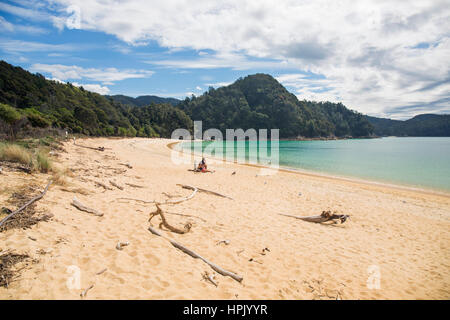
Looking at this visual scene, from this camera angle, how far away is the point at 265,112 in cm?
15750

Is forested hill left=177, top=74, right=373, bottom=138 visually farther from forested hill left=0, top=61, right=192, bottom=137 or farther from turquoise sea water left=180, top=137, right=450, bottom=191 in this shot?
turquoise sea water left=180, top=137, right=450, bottom=191

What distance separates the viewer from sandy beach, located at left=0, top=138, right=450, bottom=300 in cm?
334

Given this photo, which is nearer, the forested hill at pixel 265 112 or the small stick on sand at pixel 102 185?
the small stick on sand at pixel 102 185

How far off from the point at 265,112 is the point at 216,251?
159784 millimetres

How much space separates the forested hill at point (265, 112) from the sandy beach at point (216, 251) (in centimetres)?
13879

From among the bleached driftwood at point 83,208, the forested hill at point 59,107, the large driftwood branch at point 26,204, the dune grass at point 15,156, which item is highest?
the forested hill at point 59,107

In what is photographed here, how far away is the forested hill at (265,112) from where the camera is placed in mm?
145125

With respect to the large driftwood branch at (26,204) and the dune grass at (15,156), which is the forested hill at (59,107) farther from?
the large driftwood branch at (26,204)

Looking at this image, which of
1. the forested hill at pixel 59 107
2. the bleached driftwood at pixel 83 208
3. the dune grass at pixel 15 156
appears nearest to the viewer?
the bleached driftwood at pixel 83 208

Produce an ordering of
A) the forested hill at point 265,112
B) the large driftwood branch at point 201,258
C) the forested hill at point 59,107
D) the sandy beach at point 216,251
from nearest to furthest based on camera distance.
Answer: the sandy beach at point 216,251
the large driftwood branch at point 201,258
the forested hill at point 59,107
the forested hill at point 265,112

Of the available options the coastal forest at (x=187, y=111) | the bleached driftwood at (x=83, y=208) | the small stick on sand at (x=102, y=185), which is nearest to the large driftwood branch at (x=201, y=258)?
the bleached driftwood at (x=83, y=208)

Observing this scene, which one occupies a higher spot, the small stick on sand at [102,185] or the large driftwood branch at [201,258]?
the small stick on sand at [102,185]

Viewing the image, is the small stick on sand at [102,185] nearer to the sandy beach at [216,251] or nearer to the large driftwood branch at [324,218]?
the sandy beach at [216,251]
